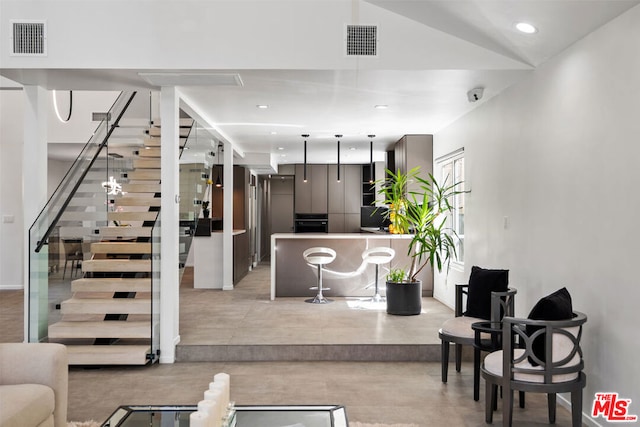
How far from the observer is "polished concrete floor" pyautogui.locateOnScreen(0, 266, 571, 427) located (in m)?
3.76

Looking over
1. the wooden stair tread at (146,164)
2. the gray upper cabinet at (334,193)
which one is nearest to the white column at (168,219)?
the wooden stair tread at (146,164)

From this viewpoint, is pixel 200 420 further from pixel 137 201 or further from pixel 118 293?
pixel 137 201

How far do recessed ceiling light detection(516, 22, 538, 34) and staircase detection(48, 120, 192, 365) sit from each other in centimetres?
376

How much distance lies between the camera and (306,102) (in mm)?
5664

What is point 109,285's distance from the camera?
532 centimetres

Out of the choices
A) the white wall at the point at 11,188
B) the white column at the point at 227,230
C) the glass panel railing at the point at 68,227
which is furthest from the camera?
the white wall at the point at 11,188

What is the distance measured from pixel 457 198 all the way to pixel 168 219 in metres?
3.85

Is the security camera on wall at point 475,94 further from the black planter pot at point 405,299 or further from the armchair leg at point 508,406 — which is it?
the armchair leg at point 508,406

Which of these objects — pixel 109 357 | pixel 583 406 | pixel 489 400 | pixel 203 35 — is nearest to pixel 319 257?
pixel 109 357

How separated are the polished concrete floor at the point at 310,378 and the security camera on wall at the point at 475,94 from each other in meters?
2.44

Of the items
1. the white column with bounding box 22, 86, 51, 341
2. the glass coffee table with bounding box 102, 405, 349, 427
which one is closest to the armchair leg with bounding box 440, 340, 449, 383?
the glass coffee table with bounding box 102, 405, 349, 427

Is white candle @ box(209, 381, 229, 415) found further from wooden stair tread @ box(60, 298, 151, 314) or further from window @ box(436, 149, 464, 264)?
window @ box(436, 149, 464, 264)

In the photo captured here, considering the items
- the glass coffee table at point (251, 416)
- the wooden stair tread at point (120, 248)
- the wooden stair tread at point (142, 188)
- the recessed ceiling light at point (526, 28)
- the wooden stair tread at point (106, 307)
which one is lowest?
the glass coffee table at point (251, 416)

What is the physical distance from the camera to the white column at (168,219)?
4922 millimetres
